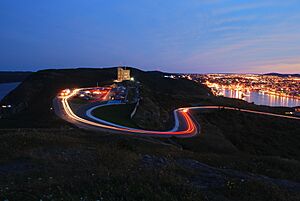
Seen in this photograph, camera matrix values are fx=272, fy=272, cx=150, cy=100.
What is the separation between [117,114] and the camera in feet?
153

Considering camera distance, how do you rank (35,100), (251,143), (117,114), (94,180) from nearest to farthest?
(94,180) → (251,143) → (117,114) → (35,100)

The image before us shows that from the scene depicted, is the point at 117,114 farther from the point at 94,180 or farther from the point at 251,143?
the point at 94,180

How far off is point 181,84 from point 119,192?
158 metres

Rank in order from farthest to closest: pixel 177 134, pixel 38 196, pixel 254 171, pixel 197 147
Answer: pixel 177 134, pixel 197 147, pixel 254 171, pixel 38 196

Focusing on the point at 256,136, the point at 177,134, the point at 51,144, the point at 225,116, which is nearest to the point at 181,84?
the point at 225,116

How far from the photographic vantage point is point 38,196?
5.71 meters

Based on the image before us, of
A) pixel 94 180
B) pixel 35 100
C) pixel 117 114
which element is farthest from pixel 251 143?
pixel 35 100

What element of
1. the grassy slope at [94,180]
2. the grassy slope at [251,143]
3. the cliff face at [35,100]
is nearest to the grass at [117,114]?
the cliff face at [35,100]

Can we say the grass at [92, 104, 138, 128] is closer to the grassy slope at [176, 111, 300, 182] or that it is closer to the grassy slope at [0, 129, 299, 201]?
the grassy slope at [176, 111, 300, 182]

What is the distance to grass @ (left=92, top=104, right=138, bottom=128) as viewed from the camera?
40.4 metres

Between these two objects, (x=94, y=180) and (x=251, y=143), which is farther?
(x=251, y=143)

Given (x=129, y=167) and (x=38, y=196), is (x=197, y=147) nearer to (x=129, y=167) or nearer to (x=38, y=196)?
(x=129, y=167)

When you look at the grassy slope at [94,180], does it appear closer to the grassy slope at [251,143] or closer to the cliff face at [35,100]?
the grassy slope at [251,143]

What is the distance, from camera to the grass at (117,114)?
1590 inches
